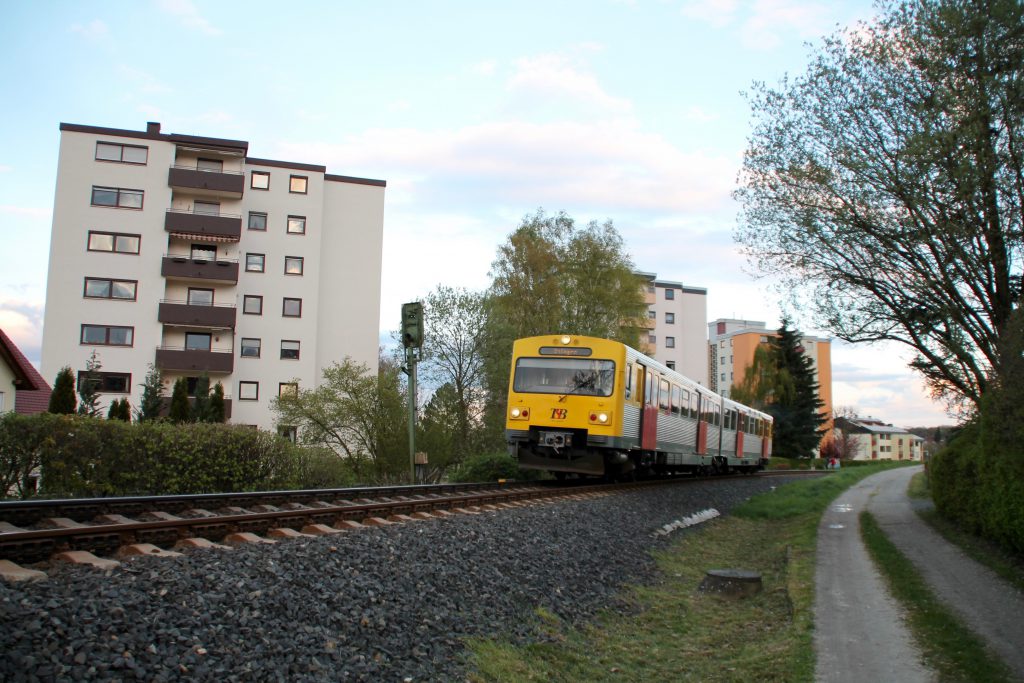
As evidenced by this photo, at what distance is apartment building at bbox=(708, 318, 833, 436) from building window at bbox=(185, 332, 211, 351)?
209 feet

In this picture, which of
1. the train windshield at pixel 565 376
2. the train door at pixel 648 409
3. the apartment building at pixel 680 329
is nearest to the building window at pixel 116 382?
the train windshield at pixel 565 376

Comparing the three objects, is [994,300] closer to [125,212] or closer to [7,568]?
[7,568]

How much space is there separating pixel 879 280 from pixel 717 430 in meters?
10.5

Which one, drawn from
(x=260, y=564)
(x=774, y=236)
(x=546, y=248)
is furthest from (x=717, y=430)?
(x=260, y=564)

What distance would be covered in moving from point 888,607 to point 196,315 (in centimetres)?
3568

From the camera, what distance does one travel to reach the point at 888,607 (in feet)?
29.4

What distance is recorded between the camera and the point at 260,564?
5859 millimetres

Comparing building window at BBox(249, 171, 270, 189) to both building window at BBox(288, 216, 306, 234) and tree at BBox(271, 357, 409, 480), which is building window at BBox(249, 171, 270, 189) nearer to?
building window at BBox(288, 216, 306, 234)

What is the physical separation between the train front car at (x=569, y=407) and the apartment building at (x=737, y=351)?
74.8 m

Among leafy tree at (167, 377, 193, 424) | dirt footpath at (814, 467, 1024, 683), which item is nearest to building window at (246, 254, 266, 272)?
leafy tree at (167, 377, 193, 424)

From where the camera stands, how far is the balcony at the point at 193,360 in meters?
37.8

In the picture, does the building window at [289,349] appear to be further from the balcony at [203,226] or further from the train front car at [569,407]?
the train front car at [569,407]

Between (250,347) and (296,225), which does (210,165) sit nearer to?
(296,225)

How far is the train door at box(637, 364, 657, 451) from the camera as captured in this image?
57.3ft
